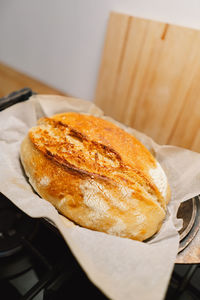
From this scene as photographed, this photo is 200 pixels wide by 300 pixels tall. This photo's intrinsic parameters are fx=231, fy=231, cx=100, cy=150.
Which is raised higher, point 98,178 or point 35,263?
point 98,178

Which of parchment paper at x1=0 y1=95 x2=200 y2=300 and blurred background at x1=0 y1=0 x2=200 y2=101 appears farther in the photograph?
blurred background at x1=0 y1=0 x2=200 y2=101

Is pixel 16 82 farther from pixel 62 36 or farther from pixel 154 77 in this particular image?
pixel 154 77

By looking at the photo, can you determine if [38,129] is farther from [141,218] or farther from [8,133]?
[141,218]

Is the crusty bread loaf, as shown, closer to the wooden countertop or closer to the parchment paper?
the parchment paper

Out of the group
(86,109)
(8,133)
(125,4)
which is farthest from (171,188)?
(125,4)

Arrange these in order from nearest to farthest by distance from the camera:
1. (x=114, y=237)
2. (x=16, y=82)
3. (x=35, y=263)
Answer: (x=114, y=237) < (x=35, y=263) < (x=16, y=82)

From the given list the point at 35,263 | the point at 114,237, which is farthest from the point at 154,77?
the point at 35,263

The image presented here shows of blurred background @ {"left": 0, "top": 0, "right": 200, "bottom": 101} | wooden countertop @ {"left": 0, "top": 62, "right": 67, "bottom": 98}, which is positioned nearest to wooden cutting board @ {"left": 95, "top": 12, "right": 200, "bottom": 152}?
blurred background @ {"left": 0, "top": 0, "right": 200, "bottom": 101}
